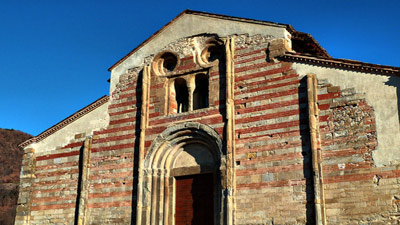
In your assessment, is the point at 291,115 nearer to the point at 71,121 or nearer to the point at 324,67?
the point at 324,67

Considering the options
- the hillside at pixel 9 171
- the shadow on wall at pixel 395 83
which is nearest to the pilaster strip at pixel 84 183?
the shadow on wall at pixel 395 83

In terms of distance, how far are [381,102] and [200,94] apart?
599 cm

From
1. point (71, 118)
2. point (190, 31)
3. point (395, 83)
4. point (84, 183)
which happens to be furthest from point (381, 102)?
point (71, 118)

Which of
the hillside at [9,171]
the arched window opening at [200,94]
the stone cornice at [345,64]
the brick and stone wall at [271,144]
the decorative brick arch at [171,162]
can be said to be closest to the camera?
the stone cornice at [345,64]

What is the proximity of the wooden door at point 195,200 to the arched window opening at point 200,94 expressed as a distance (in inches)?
96.8

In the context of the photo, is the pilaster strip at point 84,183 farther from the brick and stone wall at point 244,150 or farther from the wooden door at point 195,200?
the wooden door at point 195,200

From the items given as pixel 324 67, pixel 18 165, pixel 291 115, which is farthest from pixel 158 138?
pixel 18 165

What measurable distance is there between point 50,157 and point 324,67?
10225 mm

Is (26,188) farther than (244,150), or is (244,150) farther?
(26,188)

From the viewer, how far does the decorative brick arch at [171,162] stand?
14.8 metres

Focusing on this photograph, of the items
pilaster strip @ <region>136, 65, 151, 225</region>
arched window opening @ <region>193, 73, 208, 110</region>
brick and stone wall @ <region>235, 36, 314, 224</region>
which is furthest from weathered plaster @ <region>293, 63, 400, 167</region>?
pilaster strip @ <region>136, 65, 151, 225</region>

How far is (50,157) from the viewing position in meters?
17.4

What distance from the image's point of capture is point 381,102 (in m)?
12.6

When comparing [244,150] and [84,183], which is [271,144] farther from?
[84,183]
